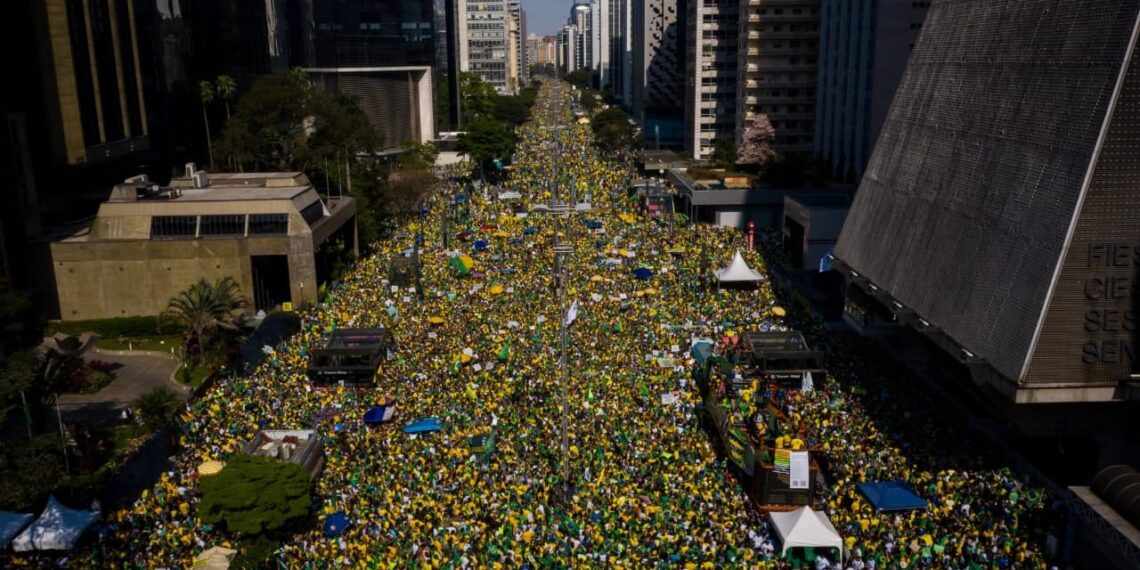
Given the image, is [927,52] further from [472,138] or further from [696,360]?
[472,138]

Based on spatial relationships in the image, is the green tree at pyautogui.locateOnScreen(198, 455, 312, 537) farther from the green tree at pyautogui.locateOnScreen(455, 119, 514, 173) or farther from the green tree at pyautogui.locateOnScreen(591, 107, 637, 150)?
the green tree at pyautogui.locateOnScreen(591, 107, 637, 150)

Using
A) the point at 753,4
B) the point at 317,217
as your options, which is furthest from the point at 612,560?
the point at 753,4

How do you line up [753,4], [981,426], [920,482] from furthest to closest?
[753,4] < [981,426] < [920,482]

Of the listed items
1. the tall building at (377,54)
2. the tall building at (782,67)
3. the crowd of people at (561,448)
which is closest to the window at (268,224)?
the crowd of people at (561,448)

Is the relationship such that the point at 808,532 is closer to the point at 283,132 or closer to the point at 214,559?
the point at 214,559

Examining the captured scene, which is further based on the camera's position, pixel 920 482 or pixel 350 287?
pixel 350 287

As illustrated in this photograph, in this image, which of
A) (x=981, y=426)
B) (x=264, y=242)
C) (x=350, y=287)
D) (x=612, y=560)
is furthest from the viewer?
(x=350, y=287)

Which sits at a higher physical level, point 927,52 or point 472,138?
point 927,52

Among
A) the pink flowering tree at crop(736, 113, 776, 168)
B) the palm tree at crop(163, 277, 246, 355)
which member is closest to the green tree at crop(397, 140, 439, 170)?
the pink flowering tree at crop(736, 113, 776, 168)

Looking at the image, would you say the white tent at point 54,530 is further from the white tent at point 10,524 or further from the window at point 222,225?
the window at point 222,225
